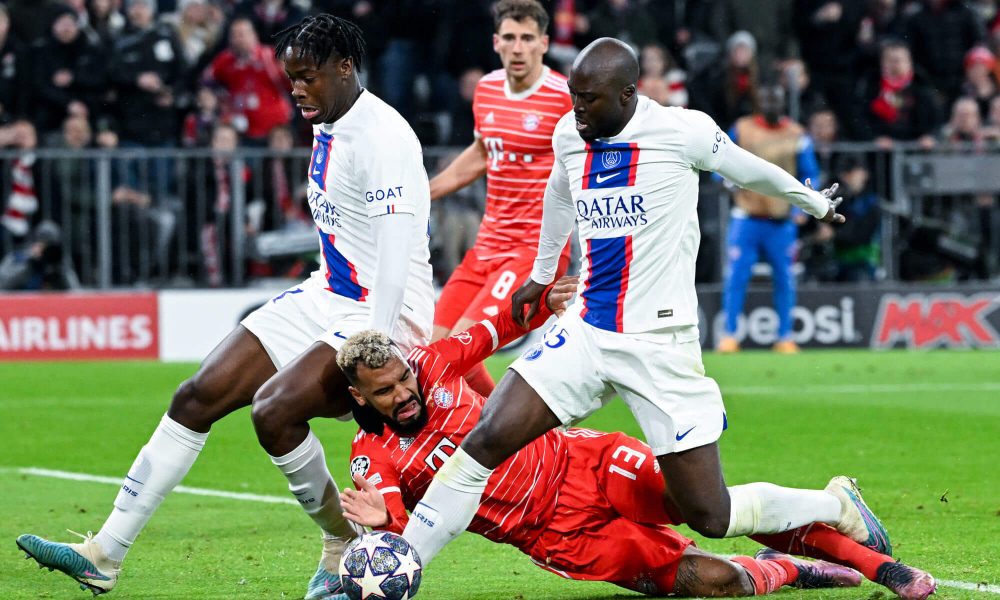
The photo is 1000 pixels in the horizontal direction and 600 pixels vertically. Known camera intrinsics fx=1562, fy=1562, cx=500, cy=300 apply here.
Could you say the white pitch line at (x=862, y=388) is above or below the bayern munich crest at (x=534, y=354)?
below

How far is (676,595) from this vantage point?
20.3ft

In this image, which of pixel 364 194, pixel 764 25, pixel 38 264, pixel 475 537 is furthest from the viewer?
pixel 764 25

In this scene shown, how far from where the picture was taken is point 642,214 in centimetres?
593

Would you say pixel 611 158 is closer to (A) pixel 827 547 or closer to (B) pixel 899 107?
(A) pixel 827 547

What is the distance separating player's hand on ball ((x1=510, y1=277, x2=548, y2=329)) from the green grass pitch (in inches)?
45.0

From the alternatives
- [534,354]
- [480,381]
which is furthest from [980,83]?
[534,354]

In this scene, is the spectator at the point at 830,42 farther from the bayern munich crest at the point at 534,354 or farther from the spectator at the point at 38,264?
the bayern munich crest at the point at 534,354

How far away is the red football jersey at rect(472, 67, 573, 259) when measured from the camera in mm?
9023

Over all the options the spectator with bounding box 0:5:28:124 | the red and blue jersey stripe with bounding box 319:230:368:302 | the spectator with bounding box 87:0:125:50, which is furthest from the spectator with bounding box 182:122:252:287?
the red and blue jersey stripe with bounding box 319:230:368:302

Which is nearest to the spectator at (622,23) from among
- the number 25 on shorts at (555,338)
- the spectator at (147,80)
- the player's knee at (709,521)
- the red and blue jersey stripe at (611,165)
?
the spectator at (147,80)

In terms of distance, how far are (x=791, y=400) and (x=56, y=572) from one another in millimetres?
7330

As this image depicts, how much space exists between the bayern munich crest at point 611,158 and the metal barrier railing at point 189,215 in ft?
34.3

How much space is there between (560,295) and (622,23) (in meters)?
12.5

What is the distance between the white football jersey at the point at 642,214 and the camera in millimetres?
5926
